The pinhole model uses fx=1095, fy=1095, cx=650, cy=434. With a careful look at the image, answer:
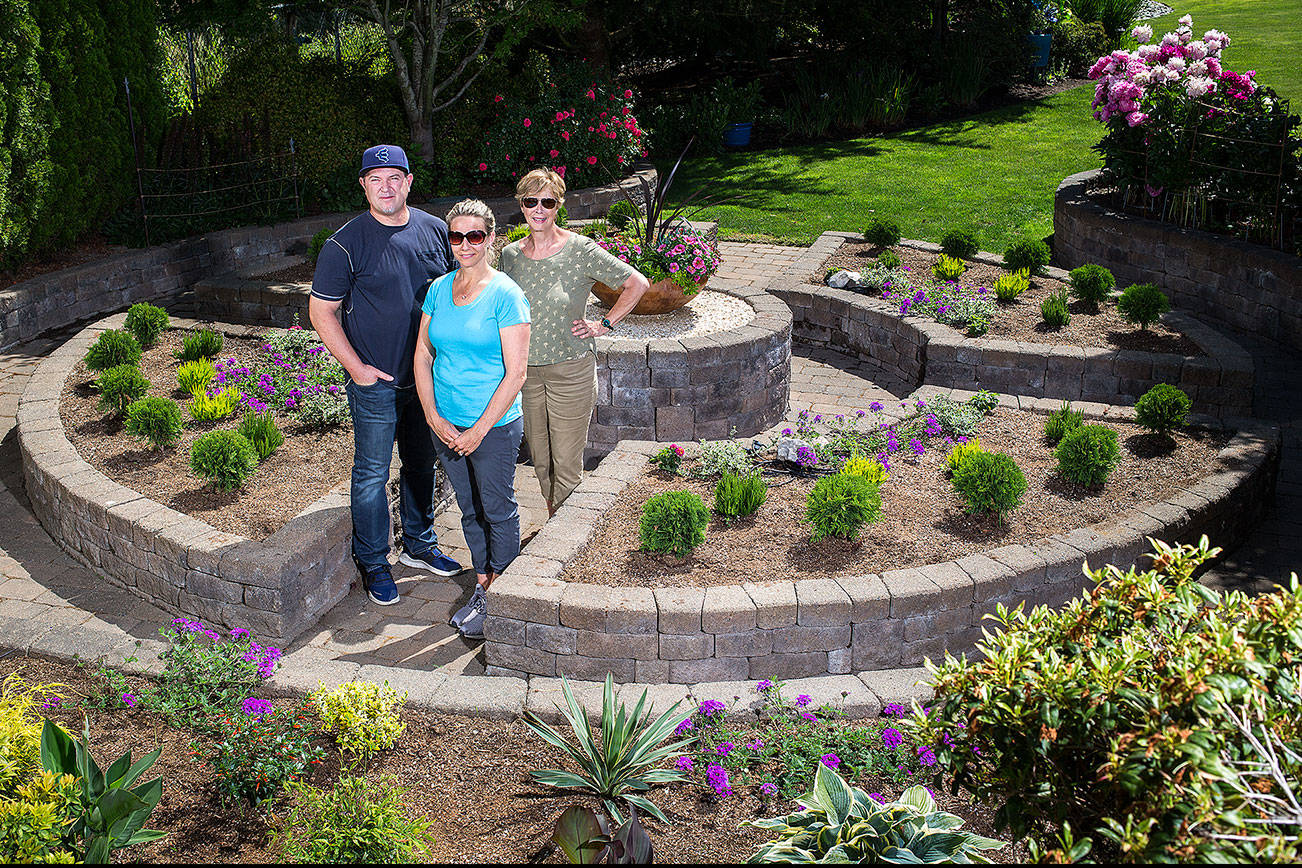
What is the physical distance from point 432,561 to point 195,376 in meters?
2.40

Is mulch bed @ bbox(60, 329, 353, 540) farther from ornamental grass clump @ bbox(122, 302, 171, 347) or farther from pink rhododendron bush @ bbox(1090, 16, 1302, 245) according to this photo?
pink rhododendron bush @ bbox(1090, 16, 1302, 245)

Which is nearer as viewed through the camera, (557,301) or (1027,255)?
(557,301)

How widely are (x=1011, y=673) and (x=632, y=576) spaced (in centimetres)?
243

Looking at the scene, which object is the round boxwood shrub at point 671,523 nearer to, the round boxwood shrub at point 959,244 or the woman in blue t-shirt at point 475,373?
the woman in blue t-shirt at point 475,373

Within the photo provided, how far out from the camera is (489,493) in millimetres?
5234

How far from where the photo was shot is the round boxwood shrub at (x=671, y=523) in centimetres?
523

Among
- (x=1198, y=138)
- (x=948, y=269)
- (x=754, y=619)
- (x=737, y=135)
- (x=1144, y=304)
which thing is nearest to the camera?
(x=754, y=619)

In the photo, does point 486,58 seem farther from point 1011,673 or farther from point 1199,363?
point 1011,673

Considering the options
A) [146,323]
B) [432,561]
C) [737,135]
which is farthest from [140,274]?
[737,135]

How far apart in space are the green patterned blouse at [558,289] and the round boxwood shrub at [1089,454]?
268 cm

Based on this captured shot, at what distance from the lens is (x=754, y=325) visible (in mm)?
8047

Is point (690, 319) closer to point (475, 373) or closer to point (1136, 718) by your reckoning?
point (475, 373)

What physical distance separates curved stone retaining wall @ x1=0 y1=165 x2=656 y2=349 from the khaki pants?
5.81 metres

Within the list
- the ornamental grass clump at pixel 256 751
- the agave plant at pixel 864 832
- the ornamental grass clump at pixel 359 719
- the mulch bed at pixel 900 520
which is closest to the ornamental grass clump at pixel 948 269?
the mulch bed at pixel 900 520
